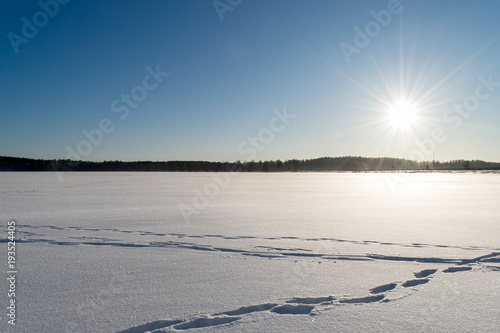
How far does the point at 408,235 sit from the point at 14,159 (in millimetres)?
124322

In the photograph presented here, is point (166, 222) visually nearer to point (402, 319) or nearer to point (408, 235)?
point (408, 235)

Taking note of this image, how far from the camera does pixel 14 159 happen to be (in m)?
101

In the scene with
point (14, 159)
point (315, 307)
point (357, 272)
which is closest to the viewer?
point (315, 307)

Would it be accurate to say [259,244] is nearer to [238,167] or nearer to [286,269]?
[286,269]

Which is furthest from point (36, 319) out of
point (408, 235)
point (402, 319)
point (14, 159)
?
point (14, 159)

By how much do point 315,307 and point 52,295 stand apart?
2575 mm

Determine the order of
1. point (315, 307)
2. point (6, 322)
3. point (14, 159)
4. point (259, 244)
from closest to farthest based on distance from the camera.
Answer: point (6, 322), point (315, 307), point (259, 244), point (14, 159)

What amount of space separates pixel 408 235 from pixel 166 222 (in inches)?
209

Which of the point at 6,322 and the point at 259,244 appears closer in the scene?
the point at 6,322

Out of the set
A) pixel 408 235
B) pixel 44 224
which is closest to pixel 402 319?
pixel 408 235

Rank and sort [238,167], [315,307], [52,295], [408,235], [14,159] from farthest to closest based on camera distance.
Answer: [238,167] → [14,159] → [408,235] → [52,295] → [315,307]

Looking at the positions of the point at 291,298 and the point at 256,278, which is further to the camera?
the point at 256,278

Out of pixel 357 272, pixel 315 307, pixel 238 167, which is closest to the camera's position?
pixel 315 307

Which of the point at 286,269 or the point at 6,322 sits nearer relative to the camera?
the point at 6,322
